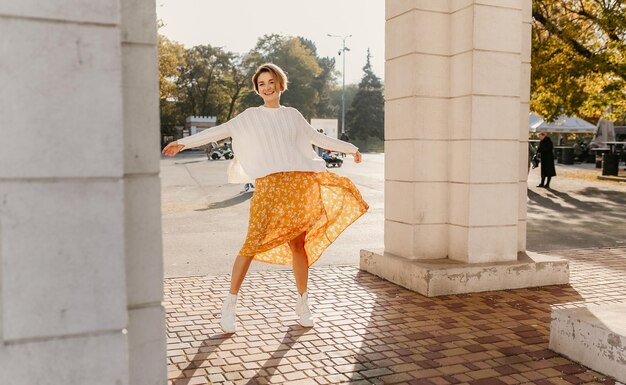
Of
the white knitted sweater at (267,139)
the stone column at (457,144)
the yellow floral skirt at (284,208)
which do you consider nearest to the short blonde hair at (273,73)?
the white knitted sweater at (267,139)

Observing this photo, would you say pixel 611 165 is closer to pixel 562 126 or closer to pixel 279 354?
pixel 562 126

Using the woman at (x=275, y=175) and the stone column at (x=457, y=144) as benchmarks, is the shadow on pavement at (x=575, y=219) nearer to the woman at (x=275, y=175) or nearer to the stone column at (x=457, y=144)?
the stone column at (x=457, y=144)

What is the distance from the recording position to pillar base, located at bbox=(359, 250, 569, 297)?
5.86 metres

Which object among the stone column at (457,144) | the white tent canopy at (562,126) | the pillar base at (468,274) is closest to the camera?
the pillar base at (468,274)

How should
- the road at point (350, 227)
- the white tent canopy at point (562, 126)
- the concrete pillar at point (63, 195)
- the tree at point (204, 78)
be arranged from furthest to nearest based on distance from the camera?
the tree at point (204, 78) → the white tent canopy at point (562, 126) → the road at point (350, 227) → the concrete pillar at point (63, 195)

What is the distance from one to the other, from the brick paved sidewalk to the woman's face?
178cm

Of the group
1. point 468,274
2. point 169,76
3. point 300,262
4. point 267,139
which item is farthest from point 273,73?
point 169,76

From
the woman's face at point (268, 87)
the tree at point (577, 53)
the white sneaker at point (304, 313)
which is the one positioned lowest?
the white sneaker at point (304, 313)

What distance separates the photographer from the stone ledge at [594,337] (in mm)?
3754

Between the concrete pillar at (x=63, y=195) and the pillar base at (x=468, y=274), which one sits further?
the pillar base at (x=468, y=274)

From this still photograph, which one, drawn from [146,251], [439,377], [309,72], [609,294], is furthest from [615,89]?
[309,72]

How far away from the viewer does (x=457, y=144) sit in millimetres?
6207

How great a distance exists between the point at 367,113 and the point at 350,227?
226 feet

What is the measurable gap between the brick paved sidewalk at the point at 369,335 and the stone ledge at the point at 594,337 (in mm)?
75
